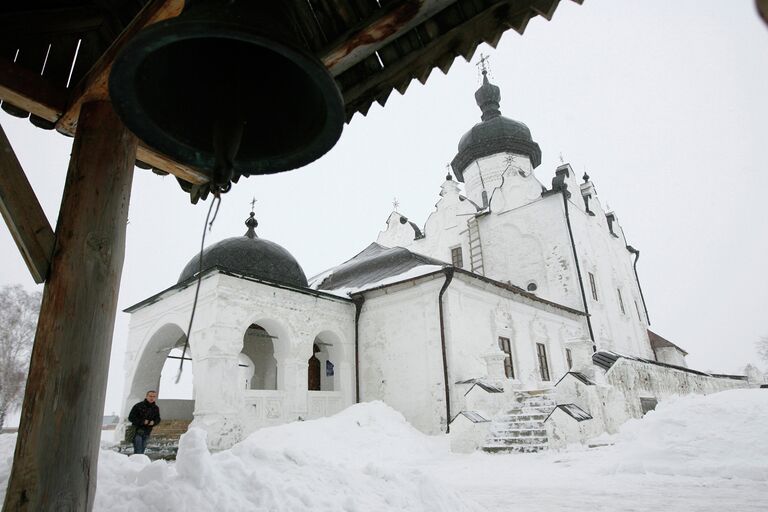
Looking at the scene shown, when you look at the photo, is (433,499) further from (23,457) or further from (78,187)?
(78,187)

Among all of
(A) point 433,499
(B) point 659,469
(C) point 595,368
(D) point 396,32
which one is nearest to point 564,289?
(C) point 595,368

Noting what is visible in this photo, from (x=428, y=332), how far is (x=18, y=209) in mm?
12254

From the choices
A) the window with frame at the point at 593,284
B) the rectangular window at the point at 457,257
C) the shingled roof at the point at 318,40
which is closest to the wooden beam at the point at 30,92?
the shingled roof at the point at 318,40

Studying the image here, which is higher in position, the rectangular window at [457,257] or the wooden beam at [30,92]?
the rectangular window at [457,257]

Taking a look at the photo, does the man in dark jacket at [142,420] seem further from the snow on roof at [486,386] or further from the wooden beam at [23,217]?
the snow on roof at [486,386]

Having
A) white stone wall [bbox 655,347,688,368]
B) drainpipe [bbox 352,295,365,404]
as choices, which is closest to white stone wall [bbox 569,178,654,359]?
white stone wall [bbox 655,347,688,368]

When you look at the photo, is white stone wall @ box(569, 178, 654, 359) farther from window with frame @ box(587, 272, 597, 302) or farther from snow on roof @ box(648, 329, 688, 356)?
snow on roof @ box(648, 329, 688, 356)

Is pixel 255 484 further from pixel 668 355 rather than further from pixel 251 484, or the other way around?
pixel 668 355

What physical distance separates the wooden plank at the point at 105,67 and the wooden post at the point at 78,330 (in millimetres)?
108

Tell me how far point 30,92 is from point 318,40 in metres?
2.16

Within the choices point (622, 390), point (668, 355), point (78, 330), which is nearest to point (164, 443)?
point (78, 330)

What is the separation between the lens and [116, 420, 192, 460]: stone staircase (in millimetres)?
10797

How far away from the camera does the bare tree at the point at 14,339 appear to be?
1023 inches

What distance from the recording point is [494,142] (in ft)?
92.4
